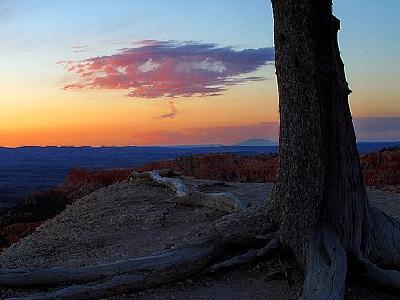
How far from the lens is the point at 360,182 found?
6.54m

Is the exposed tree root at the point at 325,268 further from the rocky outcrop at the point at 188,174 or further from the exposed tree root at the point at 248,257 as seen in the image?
the rocky outcrop at the point at 188,174

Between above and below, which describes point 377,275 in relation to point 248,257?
below

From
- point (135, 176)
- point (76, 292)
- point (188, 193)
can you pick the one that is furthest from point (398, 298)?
point (135, 176)

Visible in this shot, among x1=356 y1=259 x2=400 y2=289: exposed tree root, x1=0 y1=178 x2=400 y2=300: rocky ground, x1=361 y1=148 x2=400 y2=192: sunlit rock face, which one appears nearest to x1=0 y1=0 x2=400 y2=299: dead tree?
x1=356 y1=259 x2=400 y2=289: exposed tree root

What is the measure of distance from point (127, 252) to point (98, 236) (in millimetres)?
1440

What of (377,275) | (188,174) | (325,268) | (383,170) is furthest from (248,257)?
(188,174)

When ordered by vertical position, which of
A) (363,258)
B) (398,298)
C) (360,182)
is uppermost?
(360,182)

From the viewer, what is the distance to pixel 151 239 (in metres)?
9.01

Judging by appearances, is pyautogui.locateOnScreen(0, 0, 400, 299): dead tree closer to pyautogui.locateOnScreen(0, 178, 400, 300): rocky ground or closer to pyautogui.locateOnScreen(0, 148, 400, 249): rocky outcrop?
pyautogui.locateOnScreen(0, 178, 400, 300): rocky ground

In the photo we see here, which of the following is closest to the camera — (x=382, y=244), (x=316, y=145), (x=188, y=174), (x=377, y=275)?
(x=377, y=275)

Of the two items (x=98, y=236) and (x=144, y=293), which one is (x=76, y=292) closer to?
(x=144, y=293)

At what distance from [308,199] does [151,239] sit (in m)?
3.34

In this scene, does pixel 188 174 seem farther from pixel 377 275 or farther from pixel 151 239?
pixel 377 275

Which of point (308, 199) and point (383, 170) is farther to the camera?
point (383, 170)
